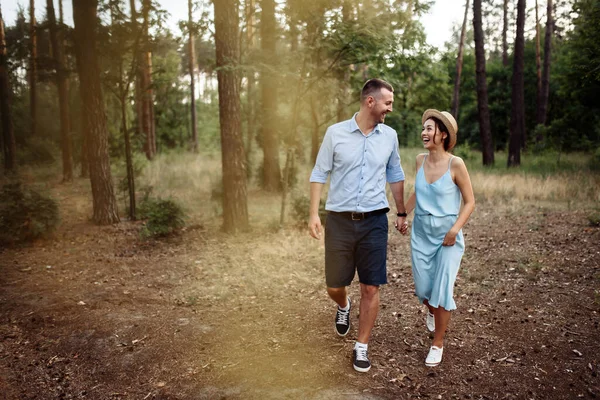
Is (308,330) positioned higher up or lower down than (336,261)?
lower down

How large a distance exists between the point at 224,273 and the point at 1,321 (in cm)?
293

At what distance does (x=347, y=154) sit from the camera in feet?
11.9

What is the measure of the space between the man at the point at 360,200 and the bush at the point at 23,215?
698 centimetres

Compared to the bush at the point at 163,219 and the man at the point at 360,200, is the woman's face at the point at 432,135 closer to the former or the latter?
the man at the point at 360,200

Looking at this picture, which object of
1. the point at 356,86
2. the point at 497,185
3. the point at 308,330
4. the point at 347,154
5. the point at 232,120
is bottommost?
the point at 308,330

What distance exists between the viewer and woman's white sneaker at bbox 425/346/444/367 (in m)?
3.76

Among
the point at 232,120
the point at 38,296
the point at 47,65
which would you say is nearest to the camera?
the point at 38,296

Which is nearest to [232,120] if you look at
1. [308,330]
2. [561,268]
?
[308,330]

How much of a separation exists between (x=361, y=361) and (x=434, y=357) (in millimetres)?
693

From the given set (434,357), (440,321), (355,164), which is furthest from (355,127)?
(434,357)

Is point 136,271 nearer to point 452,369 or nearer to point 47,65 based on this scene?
point 452,369

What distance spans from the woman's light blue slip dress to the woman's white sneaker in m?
0.50

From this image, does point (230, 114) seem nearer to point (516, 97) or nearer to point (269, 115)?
point (269, 115)

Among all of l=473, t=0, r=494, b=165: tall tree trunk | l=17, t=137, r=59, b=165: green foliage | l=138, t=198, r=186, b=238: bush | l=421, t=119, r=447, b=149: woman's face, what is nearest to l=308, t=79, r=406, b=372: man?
l=421, t=119, r=447, b=149: woman's face
